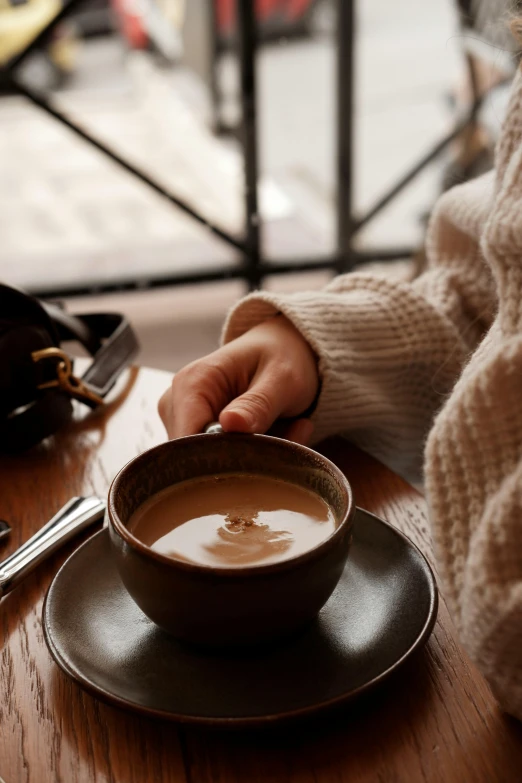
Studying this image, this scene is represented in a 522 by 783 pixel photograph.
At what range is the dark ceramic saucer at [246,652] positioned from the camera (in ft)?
1.38

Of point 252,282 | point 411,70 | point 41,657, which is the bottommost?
point 252,282

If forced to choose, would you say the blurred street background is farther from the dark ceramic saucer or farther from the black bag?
the dark ceramic saucer

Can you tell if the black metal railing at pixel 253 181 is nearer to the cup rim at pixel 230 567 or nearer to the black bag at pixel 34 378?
the black bag at pixel 34 378

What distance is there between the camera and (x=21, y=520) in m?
0.62

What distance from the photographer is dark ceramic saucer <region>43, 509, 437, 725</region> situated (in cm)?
42

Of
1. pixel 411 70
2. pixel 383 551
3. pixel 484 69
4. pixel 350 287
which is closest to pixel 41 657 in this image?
pixel 383 551

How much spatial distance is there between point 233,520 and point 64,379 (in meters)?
0.30

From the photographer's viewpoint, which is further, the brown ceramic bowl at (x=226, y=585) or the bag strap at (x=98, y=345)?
the bag strap at (x=98, y=345)

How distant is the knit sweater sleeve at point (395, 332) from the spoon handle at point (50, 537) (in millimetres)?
192

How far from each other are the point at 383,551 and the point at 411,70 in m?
2.18

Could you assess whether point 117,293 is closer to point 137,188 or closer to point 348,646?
point 137,188

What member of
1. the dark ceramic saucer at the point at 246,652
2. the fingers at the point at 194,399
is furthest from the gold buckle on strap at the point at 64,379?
the dark ceramic saucer at the point at 246,652

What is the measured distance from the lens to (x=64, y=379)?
0.75m

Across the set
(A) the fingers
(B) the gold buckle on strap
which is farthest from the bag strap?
(A) the fingers
